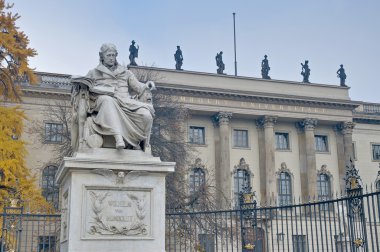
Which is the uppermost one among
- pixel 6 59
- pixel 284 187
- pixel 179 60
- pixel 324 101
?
pixel 179 60

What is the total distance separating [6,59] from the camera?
90.7ft

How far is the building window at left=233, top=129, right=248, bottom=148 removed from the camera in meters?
54.7

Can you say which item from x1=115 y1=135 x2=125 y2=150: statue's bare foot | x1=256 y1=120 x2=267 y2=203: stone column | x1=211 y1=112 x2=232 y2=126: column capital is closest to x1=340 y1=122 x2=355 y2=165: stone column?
x1=256 y1=120 x2=267 y2=203: stone column

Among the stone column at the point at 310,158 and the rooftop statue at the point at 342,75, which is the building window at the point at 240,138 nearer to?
the stone column at the point at 310,158

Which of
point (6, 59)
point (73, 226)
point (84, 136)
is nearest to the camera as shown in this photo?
point (73, 226)

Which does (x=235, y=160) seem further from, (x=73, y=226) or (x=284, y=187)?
(x=73, y=226)

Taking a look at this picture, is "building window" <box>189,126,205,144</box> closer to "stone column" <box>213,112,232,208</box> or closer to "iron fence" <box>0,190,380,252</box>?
"stone column" <box>213,112,232,208</box>

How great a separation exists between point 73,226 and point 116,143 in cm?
125

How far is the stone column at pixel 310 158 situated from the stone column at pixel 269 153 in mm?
3572

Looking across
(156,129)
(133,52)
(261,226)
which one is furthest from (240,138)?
(261,226)

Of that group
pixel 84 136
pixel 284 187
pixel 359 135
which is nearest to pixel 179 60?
pixel 284 187

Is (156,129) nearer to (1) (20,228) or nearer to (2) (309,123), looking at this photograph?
(1) (20,228)

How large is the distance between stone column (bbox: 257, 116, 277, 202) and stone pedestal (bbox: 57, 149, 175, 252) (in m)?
44.6

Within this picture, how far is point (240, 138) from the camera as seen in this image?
5503 cm
